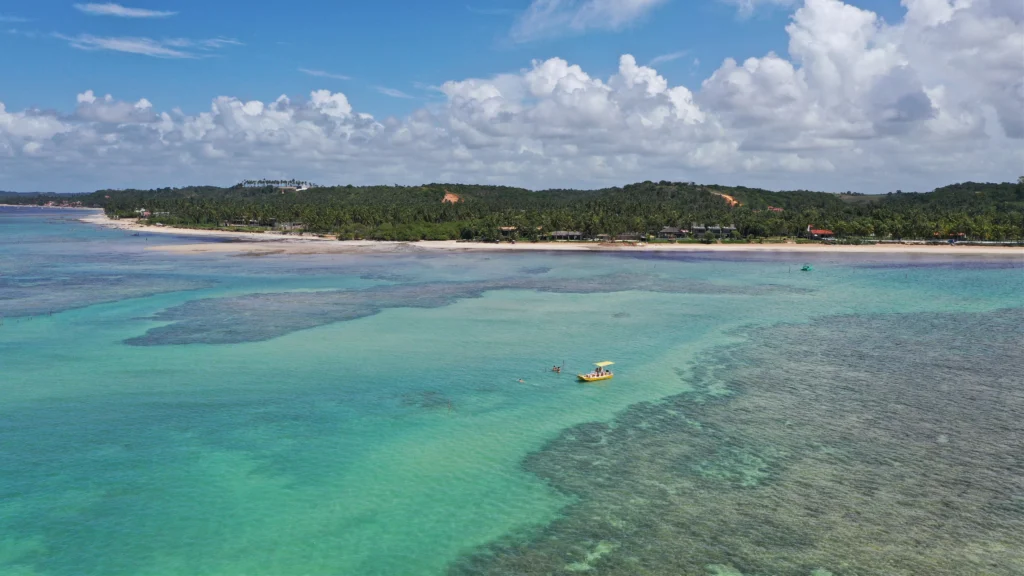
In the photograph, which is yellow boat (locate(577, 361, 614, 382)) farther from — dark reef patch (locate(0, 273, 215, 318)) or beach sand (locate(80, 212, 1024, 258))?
beach sand (locate(80, 212, 1024, 258))

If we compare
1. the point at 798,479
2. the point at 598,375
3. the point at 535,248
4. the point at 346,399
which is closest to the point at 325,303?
the point at 346,399

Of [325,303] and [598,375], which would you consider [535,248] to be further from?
[598,375]

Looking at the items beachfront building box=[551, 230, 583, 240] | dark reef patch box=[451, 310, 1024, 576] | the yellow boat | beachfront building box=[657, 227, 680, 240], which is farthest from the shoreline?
dark reef patch box=[451, 310, 1024, 576]

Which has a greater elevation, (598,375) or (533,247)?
(533,247)

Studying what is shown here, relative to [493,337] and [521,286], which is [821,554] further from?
[521,286]

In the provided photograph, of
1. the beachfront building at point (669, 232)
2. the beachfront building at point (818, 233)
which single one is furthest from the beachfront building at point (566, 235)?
the beachfront building at point (818, 233)

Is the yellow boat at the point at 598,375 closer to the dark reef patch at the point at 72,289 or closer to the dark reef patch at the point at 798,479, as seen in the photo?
the dark reef patch at the point at 798,479
